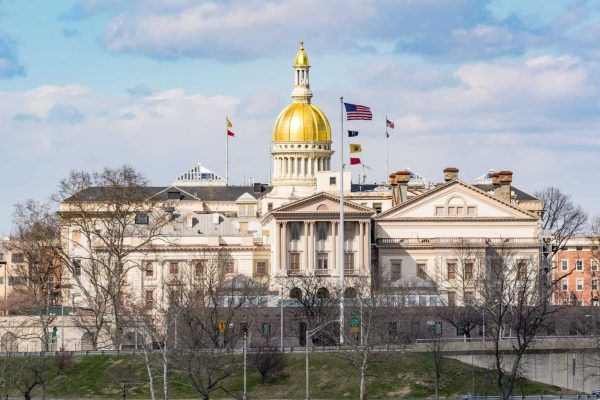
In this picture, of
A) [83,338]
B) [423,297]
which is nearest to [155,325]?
[83,338]

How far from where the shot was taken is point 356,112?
18112cm

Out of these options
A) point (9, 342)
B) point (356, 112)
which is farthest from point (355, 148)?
point (9, 342)

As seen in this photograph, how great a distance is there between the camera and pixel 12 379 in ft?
518

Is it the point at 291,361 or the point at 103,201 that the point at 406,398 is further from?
the point at 103,201

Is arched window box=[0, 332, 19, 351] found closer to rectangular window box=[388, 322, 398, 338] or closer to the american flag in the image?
rectangular window box=[388, 322, 398, 338]

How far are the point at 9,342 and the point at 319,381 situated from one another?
40.3 m

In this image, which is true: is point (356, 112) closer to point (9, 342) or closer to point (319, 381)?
point (319, 381)

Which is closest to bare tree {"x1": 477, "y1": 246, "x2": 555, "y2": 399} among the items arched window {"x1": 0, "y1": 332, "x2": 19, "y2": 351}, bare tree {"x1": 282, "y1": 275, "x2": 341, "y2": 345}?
bare tree {"x1": 282, "y1": 275, "x2": 341, "y2": 345}

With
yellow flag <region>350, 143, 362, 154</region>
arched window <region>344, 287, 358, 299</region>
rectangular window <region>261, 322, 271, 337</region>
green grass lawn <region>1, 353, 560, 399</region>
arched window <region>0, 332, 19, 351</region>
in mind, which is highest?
yellow flag <region>350, 143, 362, 154</region>

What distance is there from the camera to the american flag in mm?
180875

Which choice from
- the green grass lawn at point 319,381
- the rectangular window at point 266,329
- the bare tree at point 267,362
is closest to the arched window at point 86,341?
the rectangular window at point 266,329

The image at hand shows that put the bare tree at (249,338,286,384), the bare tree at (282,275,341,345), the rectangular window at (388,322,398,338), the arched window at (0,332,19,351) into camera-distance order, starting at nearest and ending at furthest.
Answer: the bare tree at (249,338,286,384)
the rectangular window at (388,322,398,338)
the bare tree at (282,275,341,345)
the arched window at (0,332,19,351)

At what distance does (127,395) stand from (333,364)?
14557 millimetres

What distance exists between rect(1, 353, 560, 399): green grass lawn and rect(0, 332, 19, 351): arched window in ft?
71.0
